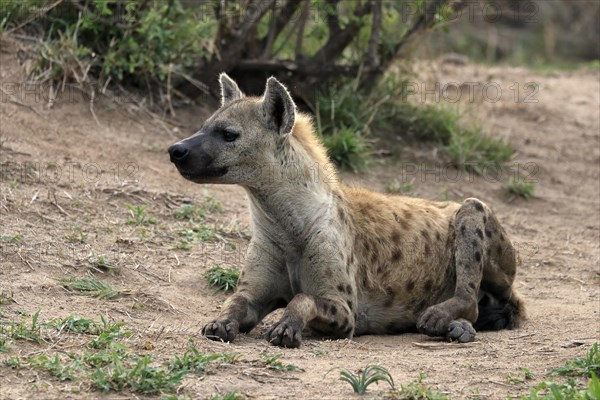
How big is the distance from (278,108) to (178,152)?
64 cm

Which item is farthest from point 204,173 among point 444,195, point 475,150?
point 475,150

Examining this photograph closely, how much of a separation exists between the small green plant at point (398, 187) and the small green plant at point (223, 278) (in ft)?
8.03

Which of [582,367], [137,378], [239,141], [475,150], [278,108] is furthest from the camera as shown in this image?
[475,150]

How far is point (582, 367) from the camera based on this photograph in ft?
15.1

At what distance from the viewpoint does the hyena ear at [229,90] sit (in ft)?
19.9

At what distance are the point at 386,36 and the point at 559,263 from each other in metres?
2.56

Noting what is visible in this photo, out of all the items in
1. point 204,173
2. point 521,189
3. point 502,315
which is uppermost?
point 204,173

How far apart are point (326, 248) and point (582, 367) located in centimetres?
153

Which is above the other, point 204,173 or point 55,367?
point 204,173

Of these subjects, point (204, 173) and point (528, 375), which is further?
point (204, 173)

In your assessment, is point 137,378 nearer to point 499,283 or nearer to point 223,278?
point 223,278

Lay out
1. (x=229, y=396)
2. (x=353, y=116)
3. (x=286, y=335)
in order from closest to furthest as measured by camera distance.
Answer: (x=229, y=396)
(x=286, y=335)
(x=353, y=116)

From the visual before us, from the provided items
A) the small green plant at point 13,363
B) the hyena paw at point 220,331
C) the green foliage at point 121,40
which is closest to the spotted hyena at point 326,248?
the hyena paw at point 220,331

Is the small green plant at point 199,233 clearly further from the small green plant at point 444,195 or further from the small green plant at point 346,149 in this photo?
the small green plant at point 444,195
